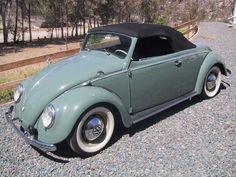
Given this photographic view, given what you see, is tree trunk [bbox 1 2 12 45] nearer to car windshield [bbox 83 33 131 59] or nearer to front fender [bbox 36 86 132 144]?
car windshield [bbox 83 33 131 59]

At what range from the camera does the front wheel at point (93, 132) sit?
4.39m

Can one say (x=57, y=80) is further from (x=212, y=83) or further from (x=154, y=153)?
(x=212, y=83)

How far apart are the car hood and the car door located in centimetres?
39

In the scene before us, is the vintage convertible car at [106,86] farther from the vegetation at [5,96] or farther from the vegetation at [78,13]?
the vegetation at [78,13]

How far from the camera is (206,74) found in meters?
6.26

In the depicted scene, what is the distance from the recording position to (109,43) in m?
5.56

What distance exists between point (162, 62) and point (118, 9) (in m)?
30.7

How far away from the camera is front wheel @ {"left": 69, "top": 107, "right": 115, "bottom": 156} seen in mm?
4391

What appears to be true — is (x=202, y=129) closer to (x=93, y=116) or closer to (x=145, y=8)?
(x=93, y=116)

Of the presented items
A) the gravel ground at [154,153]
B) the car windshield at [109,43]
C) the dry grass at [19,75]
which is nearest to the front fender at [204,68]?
the gravel ground at [154,153]

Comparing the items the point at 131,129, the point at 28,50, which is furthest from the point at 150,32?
the point at 28,50

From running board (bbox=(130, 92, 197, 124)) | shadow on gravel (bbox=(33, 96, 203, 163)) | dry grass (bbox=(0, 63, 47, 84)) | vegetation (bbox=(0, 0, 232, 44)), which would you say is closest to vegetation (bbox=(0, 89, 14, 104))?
dry grass (bbox=(0, 63, 47, 84))

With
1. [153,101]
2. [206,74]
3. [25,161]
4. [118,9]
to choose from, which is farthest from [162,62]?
[118,9]

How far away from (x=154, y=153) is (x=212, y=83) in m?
2.67
